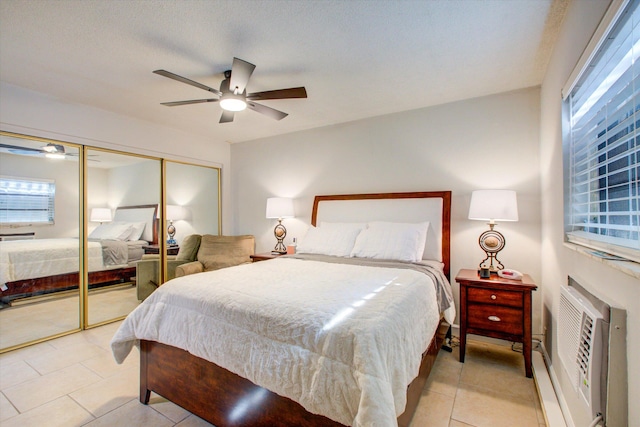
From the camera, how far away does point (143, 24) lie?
1.93m

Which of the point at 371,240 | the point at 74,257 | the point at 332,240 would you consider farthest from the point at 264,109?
the point at 74,257

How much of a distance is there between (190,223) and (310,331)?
3695mm

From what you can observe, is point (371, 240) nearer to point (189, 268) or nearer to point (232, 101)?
point (232, 101)

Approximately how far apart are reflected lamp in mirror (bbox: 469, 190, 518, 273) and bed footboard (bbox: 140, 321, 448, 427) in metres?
1.25

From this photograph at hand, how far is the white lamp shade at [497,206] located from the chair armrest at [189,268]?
11.0 feet

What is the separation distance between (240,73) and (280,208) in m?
2.17

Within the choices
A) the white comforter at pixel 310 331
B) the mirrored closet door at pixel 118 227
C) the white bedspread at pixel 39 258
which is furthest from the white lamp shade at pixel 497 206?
the white bedspread at pixel 39 258

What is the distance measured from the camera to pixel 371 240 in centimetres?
306

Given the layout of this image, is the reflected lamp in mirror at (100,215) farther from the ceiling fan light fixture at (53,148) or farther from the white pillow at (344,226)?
the white pillow at (344,226)

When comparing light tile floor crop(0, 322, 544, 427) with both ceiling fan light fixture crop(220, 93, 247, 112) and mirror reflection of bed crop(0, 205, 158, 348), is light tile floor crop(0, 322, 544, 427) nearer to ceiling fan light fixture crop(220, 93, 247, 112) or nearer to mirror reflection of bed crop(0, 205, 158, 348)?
mirror reflection of bed crop(0, 205, 158, 348)

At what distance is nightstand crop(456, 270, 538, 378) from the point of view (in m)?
2.33

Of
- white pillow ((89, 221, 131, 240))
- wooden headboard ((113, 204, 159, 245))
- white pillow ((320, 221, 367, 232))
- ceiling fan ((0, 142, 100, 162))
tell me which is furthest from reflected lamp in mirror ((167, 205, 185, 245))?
white pillow ((320, 221, 367, 232))

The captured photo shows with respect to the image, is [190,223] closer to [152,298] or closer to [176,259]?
[176,259]

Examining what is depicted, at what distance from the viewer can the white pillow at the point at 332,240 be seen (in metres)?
3.20
